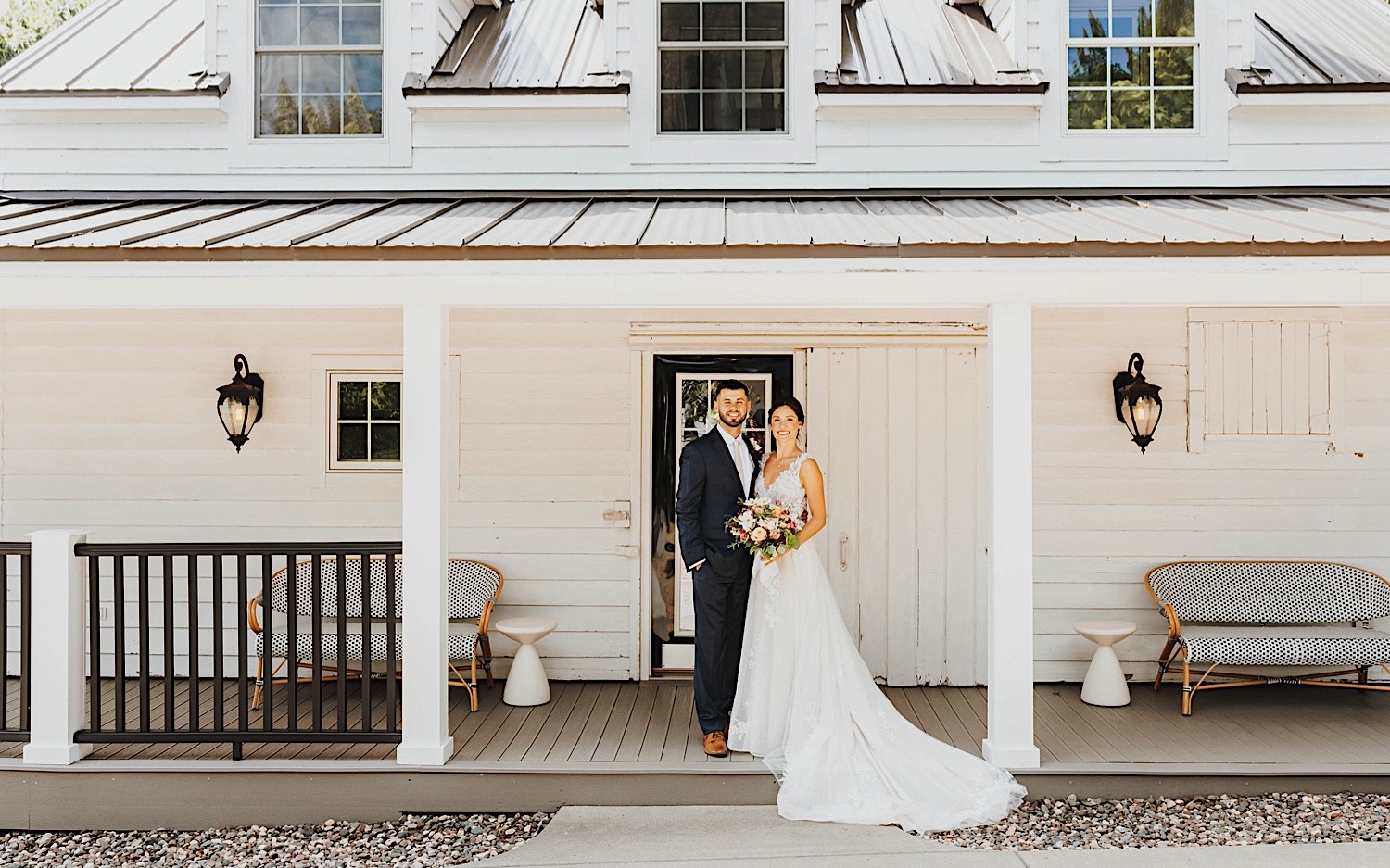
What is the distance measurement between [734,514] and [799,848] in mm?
1610

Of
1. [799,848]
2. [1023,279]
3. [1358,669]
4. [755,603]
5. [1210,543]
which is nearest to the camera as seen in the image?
[799,848]

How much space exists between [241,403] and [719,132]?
3427 mm

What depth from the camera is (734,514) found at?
5.32m

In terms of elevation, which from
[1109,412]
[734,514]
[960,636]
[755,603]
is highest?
[1109,412]

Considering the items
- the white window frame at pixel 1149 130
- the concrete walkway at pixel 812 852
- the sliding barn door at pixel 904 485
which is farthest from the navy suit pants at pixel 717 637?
the white window frame at pixel 1149 130

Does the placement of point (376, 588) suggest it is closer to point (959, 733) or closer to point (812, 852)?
point (812, 852)

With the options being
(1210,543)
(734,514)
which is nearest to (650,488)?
(734,514)

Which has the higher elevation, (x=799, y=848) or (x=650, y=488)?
(x=650, y=488)

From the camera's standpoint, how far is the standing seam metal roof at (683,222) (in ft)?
15.5

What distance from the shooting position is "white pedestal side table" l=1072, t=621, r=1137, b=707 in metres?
6.17

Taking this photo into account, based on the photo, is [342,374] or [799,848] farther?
[342,374]

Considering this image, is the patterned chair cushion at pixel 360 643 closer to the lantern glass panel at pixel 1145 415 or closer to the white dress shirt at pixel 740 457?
the white dress shirt at pixel 740 457

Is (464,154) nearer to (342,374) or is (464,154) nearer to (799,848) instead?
(342,374)

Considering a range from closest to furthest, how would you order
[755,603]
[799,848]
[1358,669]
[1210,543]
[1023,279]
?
[799,848], [1023,279], [755,603], [1358,669], [1210,543]
